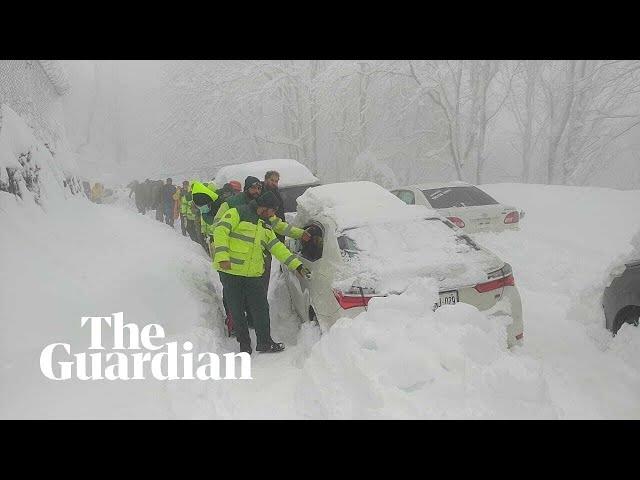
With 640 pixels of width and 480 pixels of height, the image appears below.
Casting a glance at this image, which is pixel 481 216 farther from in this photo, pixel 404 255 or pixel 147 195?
pixel 147 195

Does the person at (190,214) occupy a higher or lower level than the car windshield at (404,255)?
lower

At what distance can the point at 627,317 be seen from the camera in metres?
4.45

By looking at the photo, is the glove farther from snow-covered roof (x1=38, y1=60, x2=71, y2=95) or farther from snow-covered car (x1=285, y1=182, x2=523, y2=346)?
snow-covered roof (x1=38, y1=60, x2=71, y2=95)

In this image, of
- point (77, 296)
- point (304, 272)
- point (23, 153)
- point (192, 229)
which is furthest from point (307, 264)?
point (192, 229)

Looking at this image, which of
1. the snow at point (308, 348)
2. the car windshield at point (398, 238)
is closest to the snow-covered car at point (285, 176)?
the snow at point (308, 348)

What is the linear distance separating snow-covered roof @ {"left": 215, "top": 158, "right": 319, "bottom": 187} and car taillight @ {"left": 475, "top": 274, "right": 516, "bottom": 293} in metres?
5.88

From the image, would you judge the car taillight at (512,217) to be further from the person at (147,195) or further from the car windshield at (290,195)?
the person at (147,195)

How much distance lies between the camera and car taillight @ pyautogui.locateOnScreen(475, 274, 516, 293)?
424 cm

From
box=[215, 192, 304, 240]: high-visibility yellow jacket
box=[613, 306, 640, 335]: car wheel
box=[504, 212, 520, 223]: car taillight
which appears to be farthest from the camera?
box=[504, 212, 520, 223]: car taillight

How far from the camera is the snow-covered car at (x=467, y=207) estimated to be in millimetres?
8691

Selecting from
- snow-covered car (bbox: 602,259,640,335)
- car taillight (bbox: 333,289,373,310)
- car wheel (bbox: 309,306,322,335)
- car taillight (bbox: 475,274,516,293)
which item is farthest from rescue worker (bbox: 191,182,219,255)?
snow-covered car (bbox: 602,259,640,335)

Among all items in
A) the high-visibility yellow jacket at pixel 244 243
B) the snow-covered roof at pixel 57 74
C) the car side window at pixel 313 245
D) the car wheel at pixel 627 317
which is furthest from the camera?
the snow-covered roof at pixel 57 74

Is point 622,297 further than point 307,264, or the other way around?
point 307,264

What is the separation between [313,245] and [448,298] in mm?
1850
